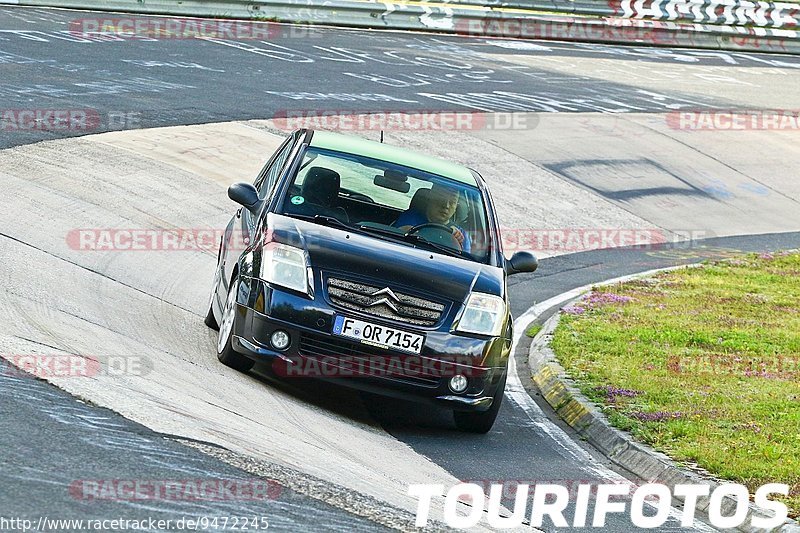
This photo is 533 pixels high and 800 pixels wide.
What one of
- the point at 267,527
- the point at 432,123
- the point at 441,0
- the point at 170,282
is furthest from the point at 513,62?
the point at 267,527

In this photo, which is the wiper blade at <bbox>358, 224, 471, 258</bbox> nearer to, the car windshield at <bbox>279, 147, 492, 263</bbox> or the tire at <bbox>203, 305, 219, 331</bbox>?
the car windshield at <bbox>279, 147, 492, 263</bbox>

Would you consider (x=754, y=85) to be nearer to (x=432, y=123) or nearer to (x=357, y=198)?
(x=432, y=123)

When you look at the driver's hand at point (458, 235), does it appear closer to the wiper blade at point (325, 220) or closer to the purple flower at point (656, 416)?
the wiper blade at point (325, 220)

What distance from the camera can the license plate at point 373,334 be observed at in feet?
26.8

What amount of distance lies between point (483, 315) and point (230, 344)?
168 cm

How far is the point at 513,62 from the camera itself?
28406 millimetres

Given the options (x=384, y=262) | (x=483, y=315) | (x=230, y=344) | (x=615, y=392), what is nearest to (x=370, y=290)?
(x=384, y=262)

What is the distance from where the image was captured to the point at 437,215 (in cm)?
947

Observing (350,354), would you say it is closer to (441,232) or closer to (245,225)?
(441,232)

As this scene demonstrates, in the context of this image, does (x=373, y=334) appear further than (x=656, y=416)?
No

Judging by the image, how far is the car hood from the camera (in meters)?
8.41

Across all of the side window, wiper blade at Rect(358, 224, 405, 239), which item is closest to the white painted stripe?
wiper blade at Rect(358, 224, 405, 239)

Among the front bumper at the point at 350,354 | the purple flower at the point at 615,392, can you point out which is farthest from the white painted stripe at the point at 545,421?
the front bumper at the point at 350,354

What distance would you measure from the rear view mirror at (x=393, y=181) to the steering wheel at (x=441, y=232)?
355 millimetres
